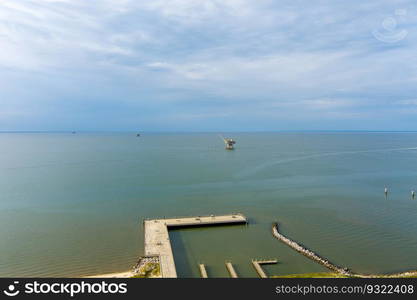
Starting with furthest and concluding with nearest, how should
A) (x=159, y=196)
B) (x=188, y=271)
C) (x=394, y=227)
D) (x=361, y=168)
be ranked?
(x=361, y=168), (x=159, y=196), (x=394, y=227), (x=188, y=271)

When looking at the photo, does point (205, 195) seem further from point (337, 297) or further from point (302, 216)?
point (337, 297)

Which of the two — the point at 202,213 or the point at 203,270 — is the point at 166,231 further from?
the point at 202,213

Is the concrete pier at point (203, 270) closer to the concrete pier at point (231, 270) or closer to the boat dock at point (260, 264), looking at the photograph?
the concrete pier at point (231, 270)

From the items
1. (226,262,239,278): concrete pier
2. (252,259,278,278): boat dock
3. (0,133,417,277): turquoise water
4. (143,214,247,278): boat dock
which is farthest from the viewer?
(0,133,417,277): turquoise water

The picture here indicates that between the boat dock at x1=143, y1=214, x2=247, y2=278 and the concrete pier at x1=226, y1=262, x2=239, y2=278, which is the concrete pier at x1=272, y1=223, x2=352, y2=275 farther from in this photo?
the concrete pier at x1=226, y1=262, x2=239, y2=278

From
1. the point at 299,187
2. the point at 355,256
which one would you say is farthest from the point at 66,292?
the point at 299,187

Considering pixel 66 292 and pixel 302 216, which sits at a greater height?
pixel 66 292

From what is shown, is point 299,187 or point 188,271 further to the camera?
point 299,187

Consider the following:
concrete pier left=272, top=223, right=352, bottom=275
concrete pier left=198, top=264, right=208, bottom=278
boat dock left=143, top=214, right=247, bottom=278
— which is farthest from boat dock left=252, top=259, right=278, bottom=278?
boat dock left=143, top=214, right=247, bottom=278

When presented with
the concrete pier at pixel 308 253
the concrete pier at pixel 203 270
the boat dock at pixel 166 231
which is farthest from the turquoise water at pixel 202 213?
the boat dock at pixel 166 231

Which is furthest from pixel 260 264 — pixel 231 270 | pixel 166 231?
pixel 166 231
